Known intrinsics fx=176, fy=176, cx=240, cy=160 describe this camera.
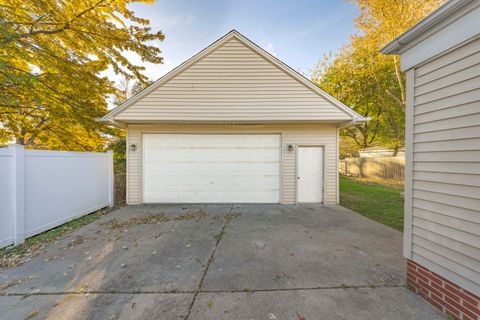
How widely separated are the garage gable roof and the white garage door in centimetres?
89

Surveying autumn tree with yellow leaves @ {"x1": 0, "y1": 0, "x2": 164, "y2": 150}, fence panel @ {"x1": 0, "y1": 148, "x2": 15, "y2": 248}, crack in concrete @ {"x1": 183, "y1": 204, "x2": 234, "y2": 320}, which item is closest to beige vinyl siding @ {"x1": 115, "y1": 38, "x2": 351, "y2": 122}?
autumn tree with yellow leaves @ {"x1": 0, "y1": 0, "x2": 164, "y2": 150}

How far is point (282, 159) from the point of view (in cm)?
635

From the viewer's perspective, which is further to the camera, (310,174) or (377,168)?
(377,168)

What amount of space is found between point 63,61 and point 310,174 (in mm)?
9231

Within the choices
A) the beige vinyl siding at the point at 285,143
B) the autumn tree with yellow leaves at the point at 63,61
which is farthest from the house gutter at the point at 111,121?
the autumn tree with yellow leaves at the point at 63,61

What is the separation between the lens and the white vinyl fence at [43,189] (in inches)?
132

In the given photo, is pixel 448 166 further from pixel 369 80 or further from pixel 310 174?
pixel 369 80

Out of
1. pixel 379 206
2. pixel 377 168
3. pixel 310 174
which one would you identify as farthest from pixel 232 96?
pixel 377 168

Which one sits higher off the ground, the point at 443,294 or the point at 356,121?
the point at 356,121

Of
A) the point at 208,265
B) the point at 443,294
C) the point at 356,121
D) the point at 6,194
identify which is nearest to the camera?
the point at 443,294

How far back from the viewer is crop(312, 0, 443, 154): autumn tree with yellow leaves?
25.4 feet

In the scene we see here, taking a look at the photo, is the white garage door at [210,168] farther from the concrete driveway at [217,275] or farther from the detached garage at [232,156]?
the concrete driveway at [217,275]

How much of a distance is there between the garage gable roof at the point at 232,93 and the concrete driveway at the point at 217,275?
3395 millimetres

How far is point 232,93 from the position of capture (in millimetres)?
5898
